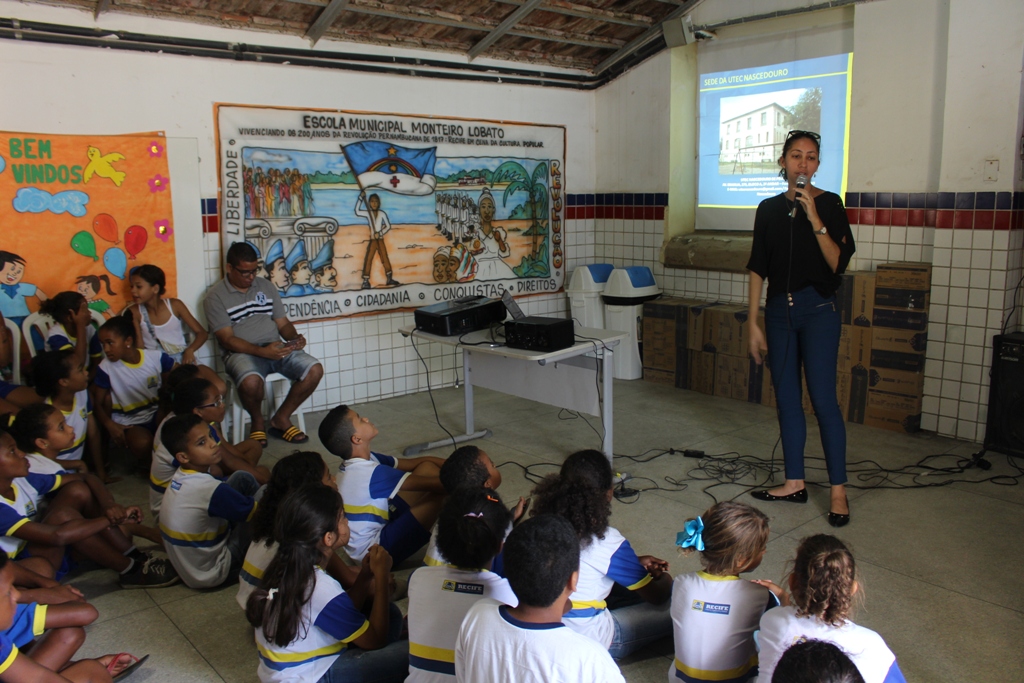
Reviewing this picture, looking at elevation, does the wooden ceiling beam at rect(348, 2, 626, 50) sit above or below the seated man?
above

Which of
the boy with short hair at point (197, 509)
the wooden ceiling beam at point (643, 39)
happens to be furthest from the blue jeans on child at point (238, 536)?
the wooden ceiling beam at point (643, 39)

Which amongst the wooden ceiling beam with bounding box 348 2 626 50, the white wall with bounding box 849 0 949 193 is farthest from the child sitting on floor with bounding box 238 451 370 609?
the white wall with bounding box 849 0 949 193

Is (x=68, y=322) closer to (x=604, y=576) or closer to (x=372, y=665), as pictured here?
(x=372, y=665)

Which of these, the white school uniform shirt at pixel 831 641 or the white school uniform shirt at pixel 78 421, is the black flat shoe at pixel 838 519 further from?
the white school uniform shirt at pixel 78 421

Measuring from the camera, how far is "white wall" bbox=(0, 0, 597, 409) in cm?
448

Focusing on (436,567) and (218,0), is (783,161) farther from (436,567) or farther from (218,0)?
(218,0)

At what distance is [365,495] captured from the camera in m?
3.01

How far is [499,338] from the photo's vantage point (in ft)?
14.8

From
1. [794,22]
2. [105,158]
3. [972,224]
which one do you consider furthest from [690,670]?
[794,22]

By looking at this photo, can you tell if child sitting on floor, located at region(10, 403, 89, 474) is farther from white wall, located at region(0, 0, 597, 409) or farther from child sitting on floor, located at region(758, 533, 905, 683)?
child sitting on floor, located at region(758, 533, 905, 683)

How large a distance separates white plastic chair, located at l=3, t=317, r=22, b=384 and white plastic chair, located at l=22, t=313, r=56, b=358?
43mm

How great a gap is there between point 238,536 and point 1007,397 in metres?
4.09

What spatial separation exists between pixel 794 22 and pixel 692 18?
0.80m

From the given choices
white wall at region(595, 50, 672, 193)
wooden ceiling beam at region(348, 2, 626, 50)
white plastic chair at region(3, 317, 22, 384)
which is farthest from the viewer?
white wall at region(595, 50, 672, 193)
